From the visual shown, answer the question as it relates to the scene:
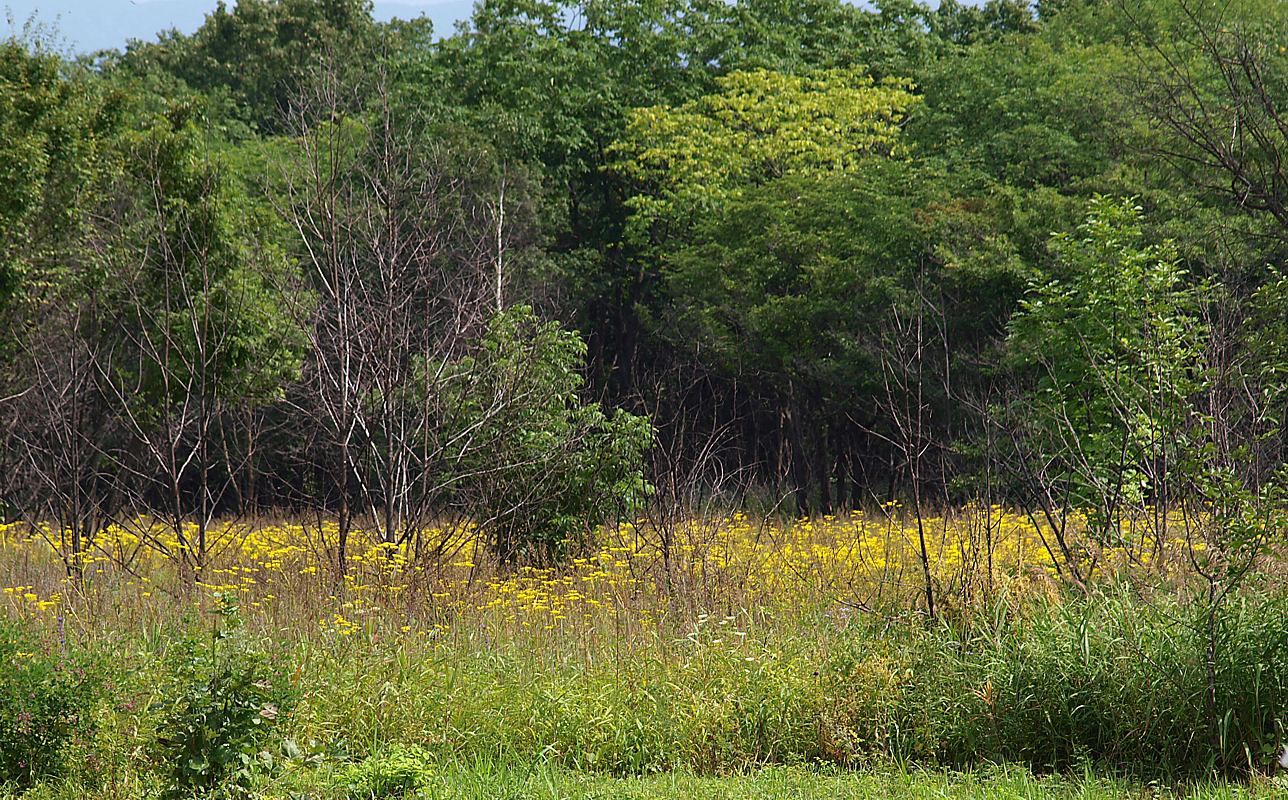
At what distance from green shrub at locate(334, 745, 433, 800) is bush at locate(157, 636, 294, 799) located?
1.40 feet

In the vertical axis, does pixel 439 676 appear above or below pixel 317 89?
below

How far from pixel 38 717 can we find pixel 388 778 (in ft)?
5.75

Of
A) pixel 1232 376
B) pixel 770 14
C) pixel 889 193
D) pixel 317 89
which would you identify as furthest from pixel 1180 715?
pixel 770 14

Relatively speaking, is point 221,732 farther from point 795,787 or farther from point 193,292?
point 193,292

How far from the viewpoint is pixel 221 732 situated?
15.3 feet

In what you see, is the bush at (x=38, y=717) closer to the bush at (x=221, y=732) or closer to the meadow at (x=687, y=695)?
the meadow at (x=687, y=695)

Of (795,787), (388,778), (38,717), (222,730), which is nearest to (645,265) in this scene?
(795,787)

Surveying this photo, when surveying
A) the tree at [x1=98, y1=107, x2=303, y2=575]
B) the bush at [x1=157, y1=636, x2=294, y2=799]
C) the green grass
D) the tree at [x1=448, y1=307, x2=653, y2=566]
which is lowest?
the green grass

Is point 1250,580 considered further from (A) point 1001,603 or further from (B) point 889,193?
(B) point 889,193

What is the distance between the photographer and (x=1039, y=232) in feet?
57.7

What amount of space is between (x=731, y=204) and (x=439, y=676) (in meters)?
17.7

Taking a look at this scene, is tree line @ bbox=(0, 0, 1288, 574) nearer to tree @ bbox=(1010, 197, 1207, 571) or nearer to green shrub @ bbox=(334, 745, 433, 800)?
tree @ bbox=(1010, 197, 1207, 571)

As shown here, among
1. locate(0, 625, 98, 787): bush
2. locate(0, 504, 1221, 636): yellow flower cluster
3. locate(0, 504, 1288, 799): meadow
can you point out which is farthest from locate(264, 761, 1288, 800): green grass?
locate(0, 504, 1221, 636): yellow flower cluster

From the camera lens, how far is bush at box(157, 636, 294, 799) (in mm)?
4633
